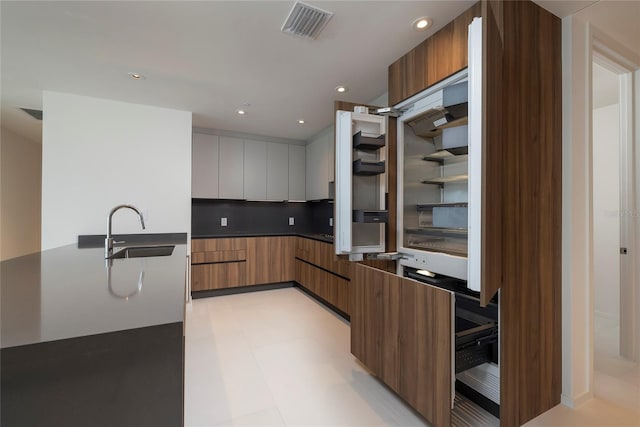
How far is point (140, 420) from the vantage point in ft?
1.99

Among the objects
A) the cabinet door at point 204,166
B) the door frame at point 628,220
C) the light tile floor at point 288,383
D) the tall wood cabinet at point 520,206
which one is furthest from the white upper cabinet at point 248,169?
the door frame at point 628,220

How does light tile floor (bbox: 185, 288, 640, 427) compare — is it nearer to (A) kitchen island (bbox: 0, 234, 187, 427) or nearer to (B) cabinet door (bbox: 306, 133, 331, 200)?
(A) kitchen island (bbox: 0, 234, 187, 427)

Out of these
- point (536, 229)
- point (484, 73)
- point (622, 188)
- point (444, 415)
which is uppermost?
point (484, 73)

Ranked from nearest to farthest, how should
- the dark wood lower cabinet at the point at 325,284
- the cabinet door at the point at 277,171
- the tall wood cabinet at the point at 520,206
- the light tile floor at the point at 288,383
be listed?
the tall wood cabinet at the point at 520,206
the light tile floor at the point at 288,383
the dark wood lower cabinet at the point at 325,284
the cabinet door at the point at 277,171

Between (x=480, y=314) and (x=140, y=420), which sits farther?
(x=480, y=314)

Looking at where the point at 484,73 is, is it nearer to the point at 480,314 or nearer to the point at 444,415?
the point at 480,314

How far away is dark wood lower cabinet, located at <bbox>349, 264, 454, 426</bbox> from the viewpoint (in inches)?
52.6

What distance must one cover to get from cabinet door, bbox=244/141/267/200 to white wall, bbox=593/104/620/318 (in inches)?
180

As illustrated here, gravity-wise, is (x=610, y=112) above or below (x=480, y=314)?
above

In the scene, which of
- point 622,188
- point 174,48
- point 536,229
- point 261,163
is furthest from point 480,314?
point 261,163

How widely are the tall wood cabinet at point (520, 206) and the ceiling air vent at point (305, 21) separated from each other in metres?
0.77

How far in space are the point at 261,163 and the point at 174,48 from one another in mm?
2546

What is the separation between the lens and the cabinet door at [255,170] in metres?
4.49

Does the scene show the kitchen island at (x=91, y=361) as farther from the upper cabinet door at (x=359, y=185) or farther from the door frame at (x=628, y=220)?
the door frame at (x=628, y=220)
